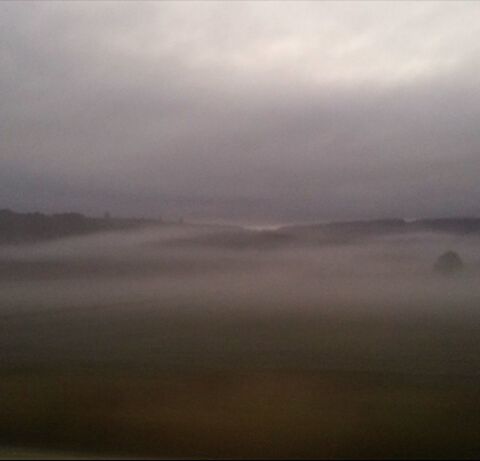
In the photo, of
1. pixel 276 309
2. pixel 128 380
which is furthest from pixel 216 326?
pixel 128 380

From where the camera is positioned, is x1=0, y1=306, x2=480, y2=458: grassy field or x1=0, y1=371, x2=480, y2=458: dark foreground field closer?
x1=0, y1=371, x2=480, y2=458: dark foreground field

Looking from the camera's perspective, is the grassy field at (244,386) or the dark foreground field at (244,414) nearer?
the dark foreground field at (244,414)

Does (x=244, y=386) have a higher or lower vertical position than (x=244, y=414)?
higher

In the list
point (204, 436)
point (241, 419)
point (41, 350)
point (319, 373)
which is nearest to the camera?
point (204, 436)

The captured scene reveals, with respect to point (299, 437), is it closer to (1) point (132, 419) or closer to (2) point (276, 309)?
(1) point (132, 419)

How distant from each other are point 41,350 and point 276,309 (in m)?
5.76

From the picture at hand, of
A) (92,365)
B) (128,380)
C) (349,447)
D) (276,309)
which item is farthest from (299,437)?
(276,309)

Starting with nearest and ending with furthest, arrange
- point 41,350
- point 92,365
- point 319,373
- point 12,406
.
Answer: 1. point 12,406
2. point 319,373
3. point 92,365
4. point 41,350

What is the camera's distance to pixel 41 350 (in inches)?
480

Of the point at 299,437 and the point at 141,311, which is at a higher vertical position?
the point at 141,311

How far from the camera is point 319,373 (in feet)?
33.8

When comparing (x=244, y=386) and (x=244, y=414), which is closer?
(x=244, y=414)

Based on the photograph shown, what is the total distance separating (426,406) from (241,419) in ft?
6.85

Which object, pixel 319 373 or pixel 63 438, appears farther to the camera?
pixel 319 373
